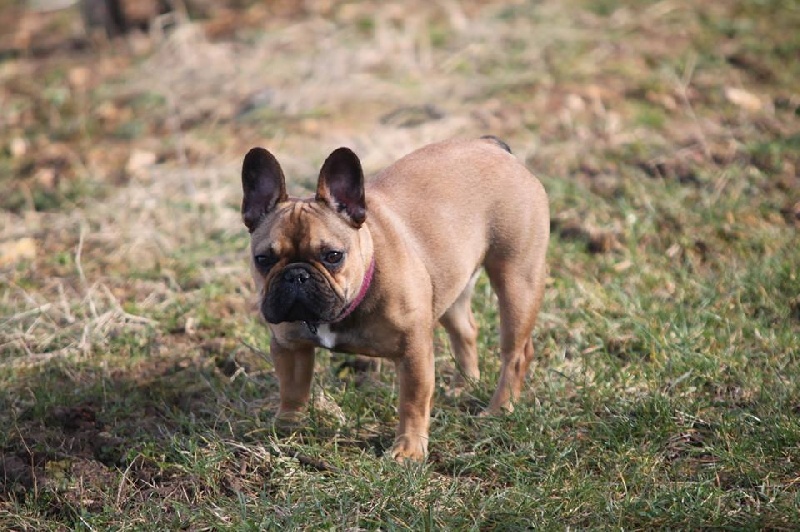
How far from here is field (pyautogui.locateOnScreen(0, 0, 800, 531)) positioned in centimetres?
492

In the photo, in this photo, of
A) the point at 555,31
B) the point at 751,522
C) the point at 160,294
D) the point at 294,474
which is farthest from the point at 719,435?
the point at 555,31

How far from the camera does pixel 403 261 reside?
16.8 ft

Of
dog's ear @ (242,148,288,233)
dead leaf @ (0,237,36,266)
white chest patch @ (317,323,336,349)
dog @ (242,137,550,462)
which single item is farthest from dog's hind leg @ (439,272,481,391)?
dead leaf @ (0,237,36,266)

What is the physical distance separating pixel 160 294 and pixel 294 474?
2.45 metres

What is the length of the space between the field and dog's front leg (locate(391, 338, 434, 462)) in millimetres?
156

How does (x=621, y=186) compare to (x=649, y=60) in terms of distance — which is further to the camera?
(x=649, y=60)

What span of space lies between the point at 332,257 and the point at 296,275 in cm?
19

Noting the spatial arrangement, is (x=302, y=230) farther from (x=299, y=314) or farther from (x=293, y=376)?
(x=293, y=376)

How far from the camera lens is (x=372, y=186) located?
5.57 meters

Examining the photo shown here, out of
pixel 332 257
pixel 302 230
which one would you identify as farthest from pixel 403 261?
pixel 302 230

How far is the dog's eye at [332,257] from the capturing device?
15.7 ft

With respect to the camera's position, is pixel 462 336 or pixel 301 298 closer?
pixel 301 298

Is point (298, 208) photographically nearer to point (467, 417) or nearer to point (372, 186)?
point (372, 186)

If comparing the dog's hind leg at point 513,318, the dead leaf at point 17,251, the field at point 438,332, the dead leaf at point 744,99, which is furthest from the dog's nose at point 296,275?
the dead leaf at point 744,99
